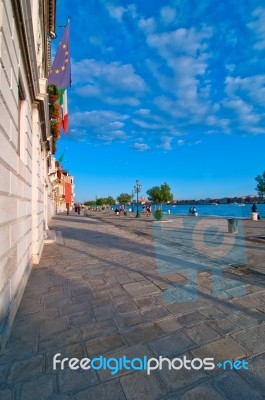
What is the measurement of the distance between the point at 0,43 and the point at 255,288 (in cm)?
541

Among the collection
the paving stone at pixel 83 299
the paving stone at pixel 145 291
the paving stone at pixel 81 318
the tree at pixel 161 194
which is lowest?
the paving stone at pixel 145 291

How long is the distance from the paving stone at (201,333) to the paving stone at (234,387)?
0.53 meters

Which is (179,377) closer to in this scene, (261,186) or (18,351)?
(18,351)

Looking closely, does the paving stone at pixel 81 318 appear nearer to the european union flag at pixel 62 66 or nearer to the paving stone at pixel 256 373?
the paving stone at pixel 256 373

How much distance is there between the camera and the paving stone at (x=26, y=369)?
7.06ft

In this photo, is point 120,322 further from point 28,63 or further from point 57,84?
point 57,84

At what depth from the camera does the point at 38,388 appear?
2.00 metres

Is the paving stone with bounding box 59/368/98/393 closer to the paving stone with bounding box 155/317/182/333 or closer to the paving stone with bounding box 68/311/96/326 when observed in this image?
the paving stone with bounding box 68/311/96/326

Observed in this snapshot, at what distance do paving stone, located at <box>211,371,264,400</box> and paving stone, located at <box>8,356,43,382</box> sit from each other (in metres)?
1.73

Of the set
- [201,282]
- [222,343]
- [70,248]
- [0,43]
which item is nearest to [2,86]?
[0,43]

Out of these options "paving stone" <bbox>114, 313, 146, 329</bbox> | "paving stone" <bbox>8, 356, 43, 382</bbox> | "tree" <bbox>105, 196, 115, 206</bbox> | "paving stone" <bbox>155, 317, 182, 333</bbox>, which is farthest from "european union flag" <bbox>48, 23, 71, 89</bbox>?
"tree" <bbox>105, 196, 115, 206</bbox>

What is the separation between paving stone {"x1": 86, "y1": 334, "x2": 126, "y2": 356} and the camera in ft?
8.21

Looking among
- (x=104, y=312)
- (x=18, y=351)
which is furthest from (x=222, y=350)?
(x=18, y=351)

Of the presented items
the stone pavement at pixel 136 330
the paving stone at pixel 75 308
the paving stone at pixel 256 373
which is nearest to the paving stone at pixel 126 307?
the stone pavement at pixel 136 330
